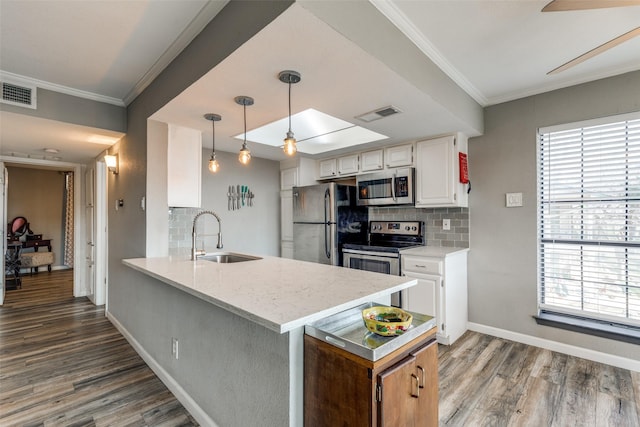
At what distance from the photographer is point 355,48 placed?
5.19 feet

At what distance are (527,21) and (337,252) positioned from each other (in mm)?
2669

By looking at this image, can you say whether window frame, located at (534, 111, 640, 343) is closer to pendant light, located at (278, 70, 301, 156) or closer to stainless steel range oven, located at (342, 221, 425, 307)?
stainless steel range oven, located at (342, 221, 425, 307)

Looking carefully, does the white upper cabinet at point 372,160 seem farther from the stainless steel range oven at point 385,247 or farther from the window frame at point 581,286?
the window frame at point 581,286

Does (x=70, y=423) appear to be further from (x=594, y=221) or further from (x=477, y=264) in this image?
(x=594, y=221)

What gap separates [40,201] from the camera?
7.05 metres

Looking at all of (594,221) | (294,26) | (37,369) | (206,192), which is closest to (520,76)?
(594,221)

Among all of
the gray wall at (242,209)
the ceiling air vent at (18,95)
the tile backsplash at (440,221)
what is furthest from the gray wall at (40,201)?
the tile backsplash at (440,221)

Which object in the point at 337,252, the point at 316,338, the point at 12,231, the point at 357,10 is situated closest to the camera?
the point at 316,338

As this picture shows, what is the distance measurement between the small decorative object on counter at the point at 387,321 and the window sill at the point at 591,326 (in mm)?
2331

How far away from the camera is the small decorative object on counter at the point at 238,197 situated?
13.5 ft

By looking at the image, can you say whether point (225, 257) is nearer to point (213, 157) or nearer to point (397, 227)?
point (213, 157)

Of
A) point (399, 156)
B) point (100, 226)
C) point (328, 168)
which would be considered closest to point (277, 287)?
point (399, 156)

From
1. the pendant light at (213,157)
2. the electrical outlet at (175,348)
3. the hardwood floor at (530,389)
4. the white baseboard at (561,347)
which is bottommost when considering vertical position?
the hardwood floor at (530,389)

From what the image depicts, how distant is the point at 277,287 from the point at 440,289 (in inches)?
75.5
